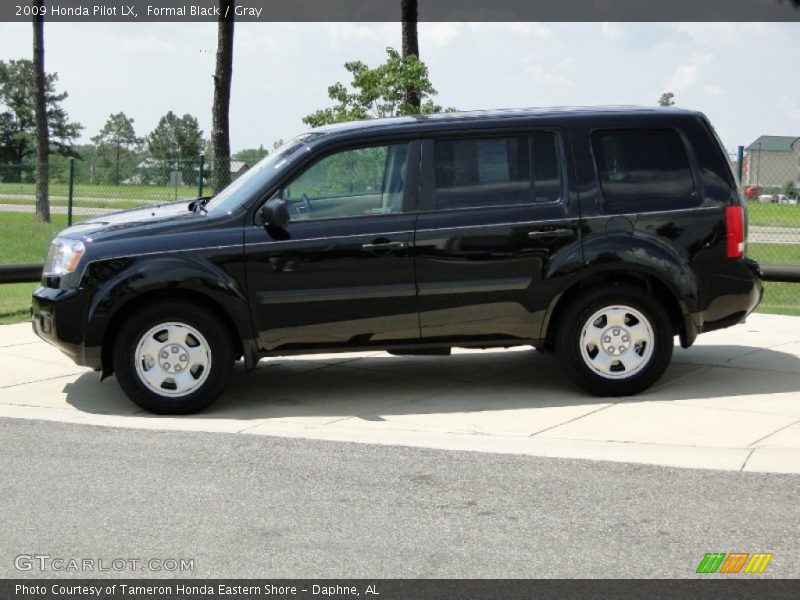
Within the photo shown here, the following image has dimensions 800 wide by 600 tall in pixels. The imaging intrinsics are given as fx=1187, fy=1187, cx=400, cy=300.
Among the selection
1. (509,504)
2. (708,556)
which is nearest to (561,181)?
(509,504)

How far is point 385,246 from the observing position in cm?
782

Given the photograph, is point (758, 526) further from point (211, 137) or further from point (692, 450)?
point (211, 137)

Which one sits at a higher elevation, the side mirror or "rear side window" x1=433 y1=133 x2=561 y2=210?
"rear side window" x1=433 y1=133 x2=561 y2=210

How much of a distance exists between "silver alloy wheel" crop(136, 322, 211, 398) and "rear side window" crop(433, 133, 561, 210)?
6.18ft

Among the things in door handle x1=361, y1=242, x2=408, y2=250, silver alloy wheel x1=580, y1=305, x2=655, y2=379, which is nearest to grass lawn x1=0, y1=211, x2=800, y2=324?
silver alloy wheel x1=580, y1=305, x2=655, y2=379

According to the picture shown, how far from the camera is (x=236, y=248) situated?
25.4 feet

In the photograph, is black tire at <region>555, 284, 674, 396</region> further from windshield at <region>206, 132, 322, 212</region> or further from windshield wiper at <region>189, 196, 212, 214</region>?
windshield wiper at <region>189, 196, 212, 214</region>

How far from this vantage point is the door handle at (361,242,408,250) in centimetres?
781

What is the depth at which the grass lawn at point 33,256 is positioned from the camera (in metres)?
12.9

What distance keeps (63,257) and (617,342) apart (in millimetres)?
3766

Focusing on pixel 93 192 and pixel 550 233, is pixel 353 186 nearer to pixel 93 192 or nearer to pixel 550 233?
pixel 550 233

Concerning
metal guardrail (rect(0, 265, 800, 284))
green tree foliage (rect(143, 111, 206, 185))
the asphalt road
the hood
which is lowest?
the asphalt road

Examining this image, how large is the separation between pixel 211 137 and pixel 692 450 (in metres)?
14.8

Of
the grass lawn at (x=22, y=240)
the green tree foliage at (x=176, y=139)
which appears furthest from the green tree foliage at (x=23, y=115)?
the grass lawn at (x=22, y=240)
